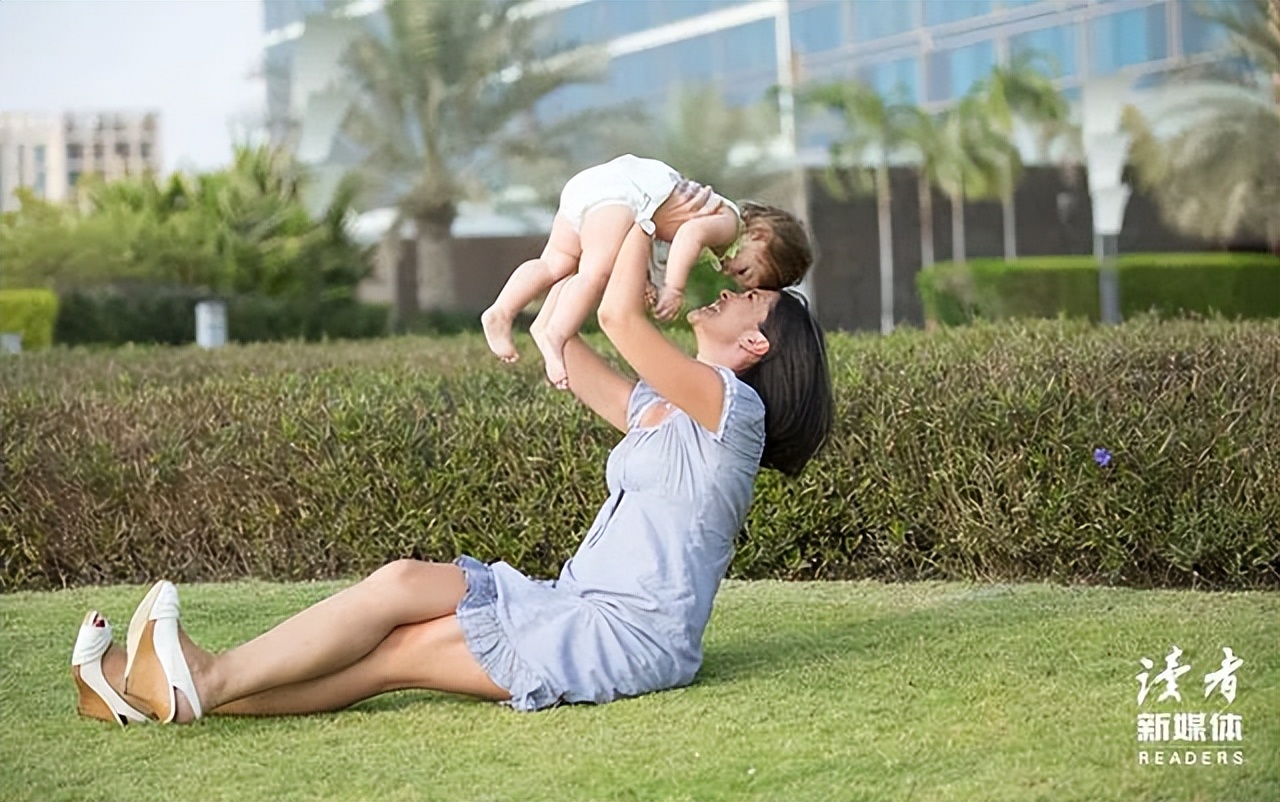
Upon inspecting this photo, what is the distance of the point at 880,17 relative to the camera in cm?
416

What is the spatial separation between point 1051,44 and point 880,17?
383 mm

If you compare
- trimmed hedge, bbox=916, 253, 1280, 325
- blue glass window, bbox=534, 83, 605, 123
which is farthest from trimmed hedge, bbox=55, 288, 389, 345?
trimmed hedge, bbox=916, 253, 1280, 325

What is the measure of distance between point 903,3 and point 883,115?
1.97 ft

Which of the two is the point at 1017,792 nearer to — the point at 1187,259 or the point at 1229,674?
the point at 1229,674

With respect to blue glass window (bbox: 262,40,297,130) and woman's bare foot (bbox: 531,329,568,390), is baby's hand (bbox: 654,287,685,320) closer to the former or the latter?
woman's bare foot (bbox: 531,329,568,390)

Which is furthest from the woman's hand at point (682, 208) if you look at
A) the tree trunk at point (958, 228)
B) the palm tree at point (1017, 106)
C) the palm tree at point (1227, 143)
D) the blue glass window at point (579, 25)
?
the tree trunk at point (958, 228)

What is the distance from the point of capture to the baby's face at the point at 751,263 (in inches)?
108

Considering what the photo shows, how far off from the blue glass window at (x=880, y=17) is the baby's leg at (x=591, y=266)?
5.46 feet

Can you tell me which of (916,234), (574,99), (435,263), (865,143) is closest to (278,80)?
(435,263)

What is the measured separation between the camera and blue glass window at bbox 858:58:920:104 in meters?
4.36

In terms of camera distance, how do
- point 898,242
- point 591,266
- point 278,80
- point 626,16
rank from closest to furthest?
point 591,266
point 626,16
point 278,80
point 898,242

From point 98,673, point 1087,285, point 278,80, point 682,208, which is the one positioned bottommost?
point 98,673

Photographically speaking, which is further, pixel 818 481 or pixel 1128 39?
pixel 1128 39

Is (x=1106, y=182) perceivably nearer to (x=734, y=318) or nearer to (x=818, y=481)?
(x=818, y=481)
